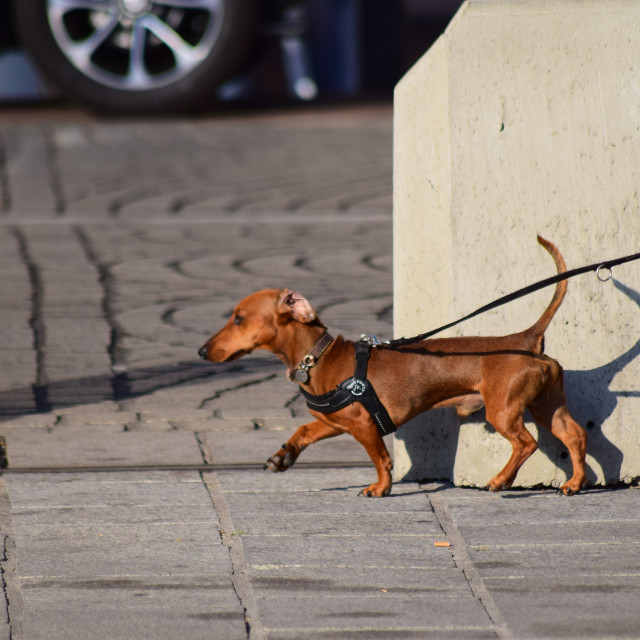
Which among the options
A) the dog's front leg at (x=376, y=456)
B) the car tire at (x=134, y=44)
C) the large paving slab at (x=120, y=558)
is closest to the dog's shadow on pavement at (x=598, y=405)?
the dog's front leg at (x=376, y=456)

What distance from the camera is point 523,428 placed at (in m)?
4.02

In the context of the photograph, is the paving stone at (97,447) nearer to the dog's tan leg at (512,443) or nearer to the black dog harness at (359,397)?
the black dog harness at (359,397)

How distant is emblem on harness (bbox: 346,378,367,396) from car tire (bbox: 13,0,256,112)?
834 centimetres

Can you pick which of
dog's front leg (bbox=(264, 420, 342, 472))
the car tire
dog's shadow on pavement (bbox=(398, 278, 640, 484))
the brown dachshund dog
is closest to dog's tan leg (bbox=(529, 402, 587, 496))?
the brown dachshund dog

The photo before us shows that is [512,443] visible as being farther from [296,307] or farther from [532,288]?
[296,307]

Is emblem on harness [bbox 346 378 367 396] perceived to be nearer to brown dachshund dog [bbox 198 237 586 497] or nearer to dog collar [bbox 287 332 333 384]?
brown dachshund dog [bbox 198 237 586 497]

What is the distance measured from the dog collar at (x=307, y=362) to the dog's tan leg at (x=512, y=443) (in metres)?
0.59

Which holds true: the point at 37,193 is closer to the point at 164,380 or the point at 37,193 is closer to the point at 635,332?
the point at 164,380

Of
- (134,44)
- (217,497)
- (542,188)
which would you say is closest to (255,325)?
(217,497)

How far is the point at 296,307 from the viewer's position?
13.5 feet

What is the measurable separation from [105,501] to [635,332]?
1.83 metres

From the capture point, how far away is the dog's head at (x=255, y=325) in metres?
4.16

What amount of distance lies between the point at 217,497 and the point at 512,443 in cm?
97

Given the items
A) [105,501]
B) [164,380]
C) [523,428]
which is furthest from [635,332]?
[164,380]
